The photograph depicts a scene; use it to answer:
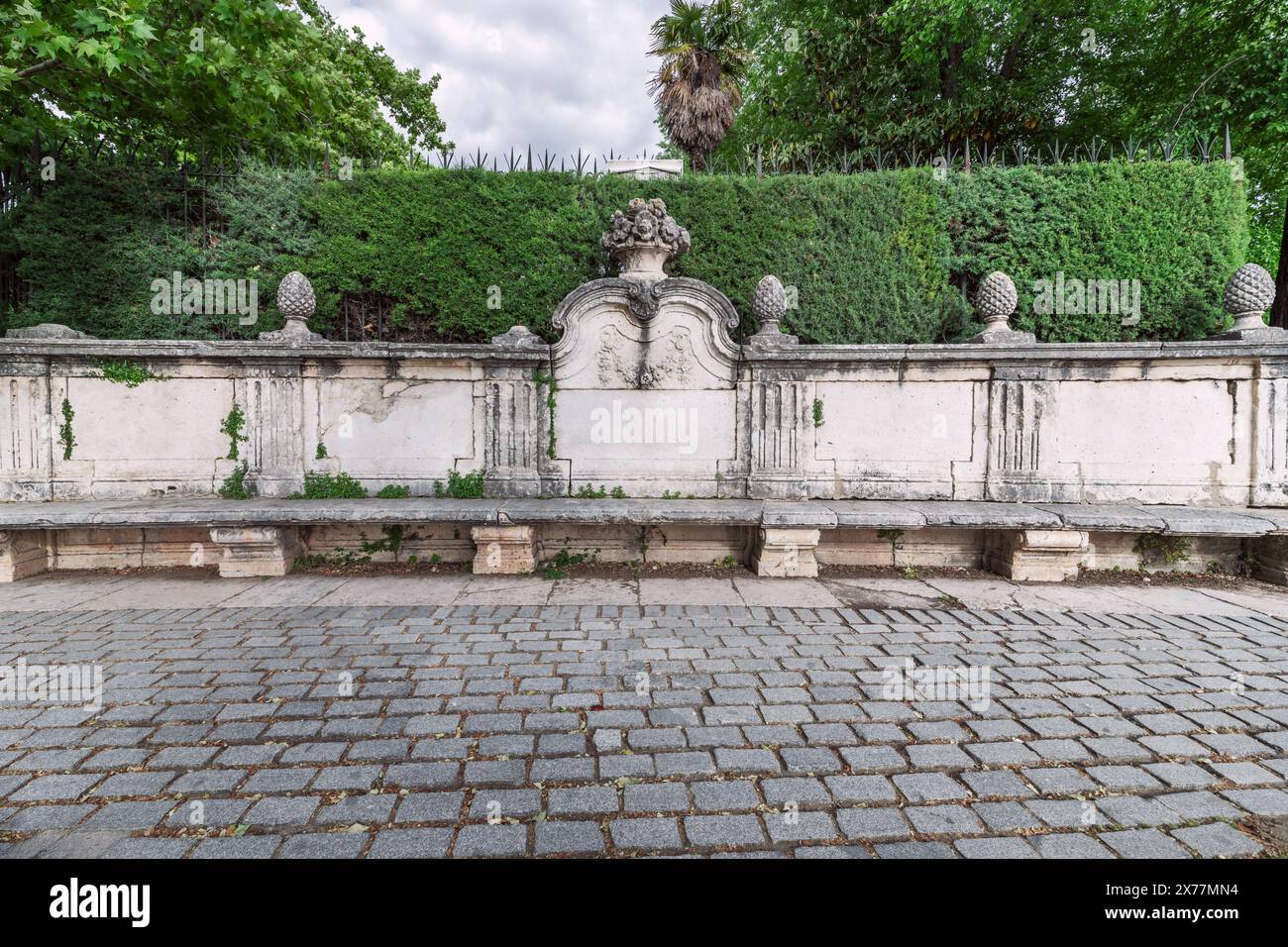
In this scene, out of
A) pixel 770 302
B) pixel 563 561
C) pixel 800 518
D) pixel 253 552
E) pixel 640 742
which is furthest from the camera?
pixel 770 302

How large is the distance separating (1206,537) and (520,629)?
6.12 metres

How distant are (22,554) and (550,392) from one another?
15.3 feet

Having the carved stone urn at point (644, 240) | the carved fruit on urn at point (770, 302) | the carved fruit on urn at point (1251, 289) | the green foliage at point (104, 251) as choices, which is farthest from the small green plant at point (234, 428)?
the carved fruit on urn at point (1251, 289)

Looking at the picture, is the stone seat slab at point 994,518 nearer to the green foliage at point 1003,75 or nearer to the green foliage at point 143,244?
the green foliage at point 1003,75

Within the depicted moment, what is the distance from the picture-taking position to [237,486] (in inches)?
210

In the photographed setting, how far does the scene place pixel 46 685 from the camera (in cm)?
292

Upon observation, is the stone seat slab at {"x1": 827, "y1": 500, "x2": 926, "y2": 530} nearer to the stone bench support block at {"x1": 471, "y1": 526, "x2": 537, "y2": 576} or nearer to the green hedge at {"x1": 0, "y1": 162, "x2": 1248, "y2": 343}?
the green hedge at {"x1": 0, "y1": 162, "x2": 1248, "y2": 343}

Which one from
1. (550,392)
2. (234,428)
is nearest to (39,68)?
(234,428)

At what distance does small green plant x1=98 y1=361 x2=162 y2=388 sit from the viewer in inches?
204

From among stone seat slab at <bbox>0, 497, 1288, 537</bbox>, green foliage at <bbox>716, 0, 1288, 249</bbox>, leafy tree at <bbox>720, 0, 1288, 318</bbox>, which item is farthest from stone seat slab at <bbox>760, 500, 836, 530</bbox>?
green foliage at <bbox>716, 0, 1288, 249</bbox>

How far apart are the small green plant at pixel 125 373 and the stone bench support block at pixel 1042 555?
7.90 meters

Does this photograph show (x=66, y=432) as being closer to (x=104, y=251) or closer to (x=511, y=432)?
(x=104, y=251)

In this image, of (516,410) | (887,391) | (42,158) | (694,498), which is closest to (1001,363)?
(887,391)

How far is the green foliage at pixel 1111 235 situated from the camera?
6453 millimetres
